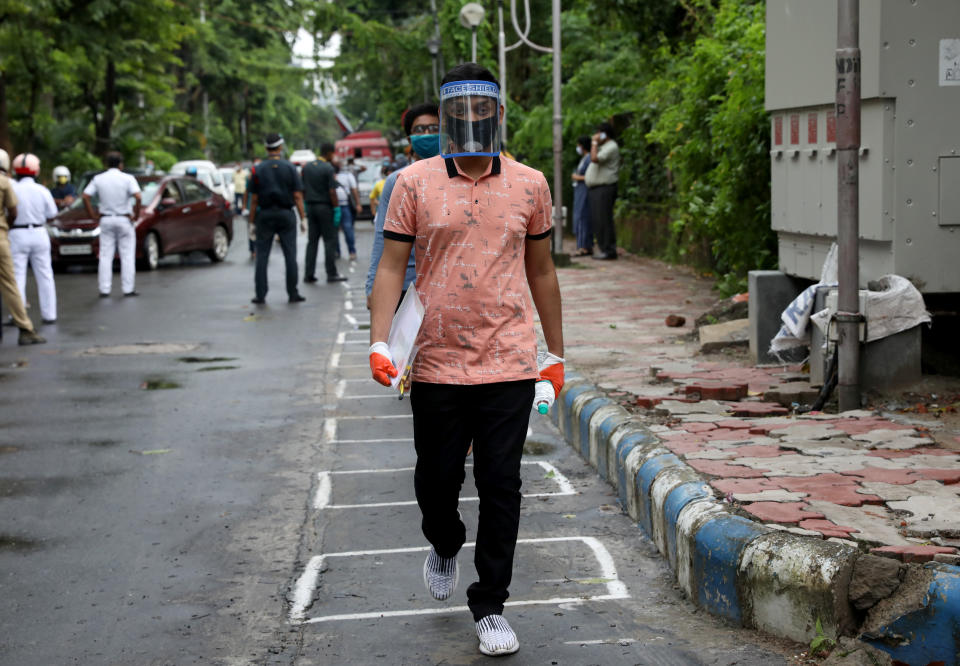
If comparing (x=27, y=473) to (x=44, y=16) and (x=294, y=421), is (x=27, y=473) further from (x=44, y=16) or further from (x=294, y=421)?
(x=44, y=16)

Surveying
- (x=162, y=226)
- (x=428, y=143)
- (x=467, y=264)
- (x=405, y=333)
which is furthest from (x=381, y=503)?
(x=162, y=226)

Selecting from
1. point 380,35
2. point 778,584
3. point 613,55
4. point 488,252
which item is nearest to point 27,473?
point 488,252

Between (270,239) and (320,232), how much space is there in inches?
110

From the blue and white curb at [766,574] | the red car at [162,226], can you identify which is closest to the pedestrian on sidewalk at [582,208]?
the red car at [162,226]

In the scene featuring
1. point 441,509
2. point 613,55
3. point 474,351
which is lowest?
point 441,509

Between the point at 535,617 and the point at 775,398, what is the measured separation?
3.23 meters

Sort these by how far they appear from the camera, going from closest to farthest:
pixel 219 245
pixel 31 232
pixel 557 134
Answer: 1. pixel 31 232
2. pixel 557 134
3. pixel 219 245

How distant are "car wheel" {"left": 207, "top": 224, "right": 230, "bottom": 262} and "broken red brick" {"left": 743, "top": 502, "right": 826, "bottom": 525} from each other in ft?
65.3

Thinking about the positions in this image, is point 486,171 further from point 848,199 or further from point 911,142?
point 911,142

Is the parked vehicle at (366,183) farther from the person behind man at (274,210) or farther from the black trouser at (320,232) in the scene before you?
the person behind man at (274,210)

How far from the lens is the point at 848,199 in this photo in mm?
6719

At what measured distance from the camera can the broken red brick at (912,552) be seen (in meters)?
4.14

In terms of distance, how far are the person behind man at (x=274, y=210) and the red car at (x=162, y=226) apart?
6.51 meters

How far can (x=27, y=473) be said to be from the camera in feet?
23.3
